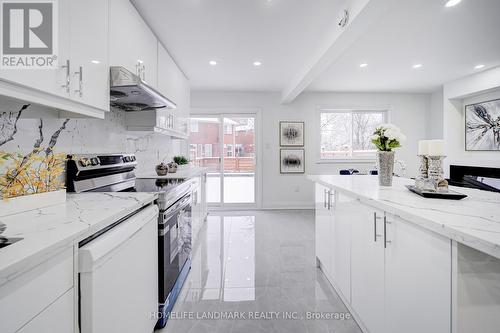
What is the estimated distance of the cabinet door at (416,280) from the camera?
0.89 meters

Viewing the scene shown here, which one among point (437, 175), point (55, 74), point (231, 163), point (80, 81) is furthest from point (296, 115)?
point (55, 74)

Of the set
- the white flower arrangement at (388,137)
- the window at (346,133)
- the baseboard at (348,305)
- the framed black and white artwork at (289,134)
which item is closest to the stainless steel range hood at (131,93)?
the white flower arrangement at (388,137)

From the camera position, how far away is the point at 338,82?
459 centimetres

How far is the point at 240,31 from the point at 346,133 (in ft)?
12.3

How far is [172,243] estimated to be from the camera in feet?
5.94

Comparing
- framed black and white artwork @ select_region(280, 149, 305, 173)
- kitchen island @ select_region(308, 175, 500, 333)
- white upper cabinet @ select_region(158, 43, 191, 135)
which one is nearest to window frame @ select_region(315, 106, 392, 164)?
framed black and white artwork @ select_region(280, 149, 305, 173)

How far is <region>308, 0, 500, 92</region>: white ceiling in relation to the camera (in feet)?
7.65

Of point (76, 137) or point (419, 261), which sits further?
point (76, 137)

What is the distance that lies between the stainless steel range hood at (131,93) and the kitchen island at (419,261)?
1.64m

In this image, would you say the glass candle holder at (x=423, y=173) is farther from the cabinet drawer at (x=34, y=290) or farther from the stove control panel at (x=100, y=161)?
the stove control panel at (x=100, y=161)

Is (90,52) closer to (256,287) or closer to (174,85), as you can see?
(174,85)

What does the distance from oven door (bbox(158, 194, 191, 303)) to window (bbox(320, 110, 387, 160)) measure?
13.2 ft

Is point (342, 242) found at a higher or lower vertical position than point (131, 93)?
lower

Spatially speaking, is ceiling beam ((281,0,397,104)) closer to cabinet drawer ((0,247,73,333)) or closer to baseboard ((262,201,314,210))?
cabinet drawer ((0,247,73,333))
